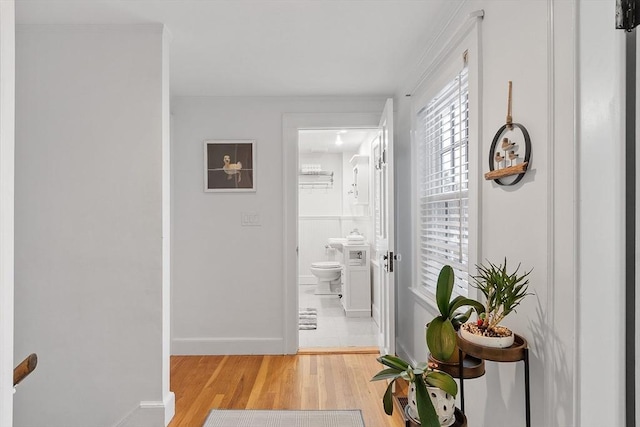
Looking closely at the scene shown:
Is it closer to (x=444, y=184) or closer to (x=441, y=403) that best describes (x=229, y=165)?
(x=444, y=184)

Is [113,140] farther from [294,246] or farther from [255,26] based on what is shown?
[294,246]

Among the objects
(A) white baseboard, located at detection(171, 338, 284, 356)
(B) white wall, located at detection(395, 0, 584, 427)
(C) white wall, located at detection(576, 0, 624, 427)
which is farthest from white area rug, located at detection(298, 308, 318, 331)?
(C) white wall, located at detection(576, 0, 624, 427)

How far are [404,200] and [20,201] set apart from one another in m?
2.69

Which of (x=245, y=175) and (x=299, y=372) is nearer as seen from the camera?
(x=299, y=372)

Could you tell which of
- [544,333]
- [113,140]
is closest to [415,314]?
[544,333]

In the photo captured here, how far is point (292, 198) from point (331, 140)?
89.5 inches

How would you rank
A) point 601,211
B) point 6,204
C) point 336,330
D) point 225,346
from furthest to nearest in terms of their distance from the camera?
1. point 336,330
2. point 225,346
3. point 601,211
4. point 6,204

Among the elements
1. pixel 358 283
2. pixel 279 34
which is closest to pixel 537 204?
pixel 279 34

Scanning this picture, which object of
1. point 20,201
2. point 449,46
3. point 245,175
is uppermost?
point 449,46

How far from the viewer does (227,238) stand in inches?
135

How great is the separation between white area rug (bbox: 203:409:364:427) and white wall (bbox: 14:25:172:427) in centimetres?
39

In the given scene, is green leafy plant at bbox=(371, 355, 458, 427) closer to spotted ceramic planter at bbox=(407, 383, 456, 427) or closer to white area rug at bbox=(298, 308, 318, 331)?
spotted ceramic planter at bbox=(407, 383, 456, 427)

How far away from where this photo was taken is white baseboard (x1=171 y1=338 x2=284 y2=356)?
3.41 m

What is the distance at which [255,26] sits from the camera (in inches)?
86.2
